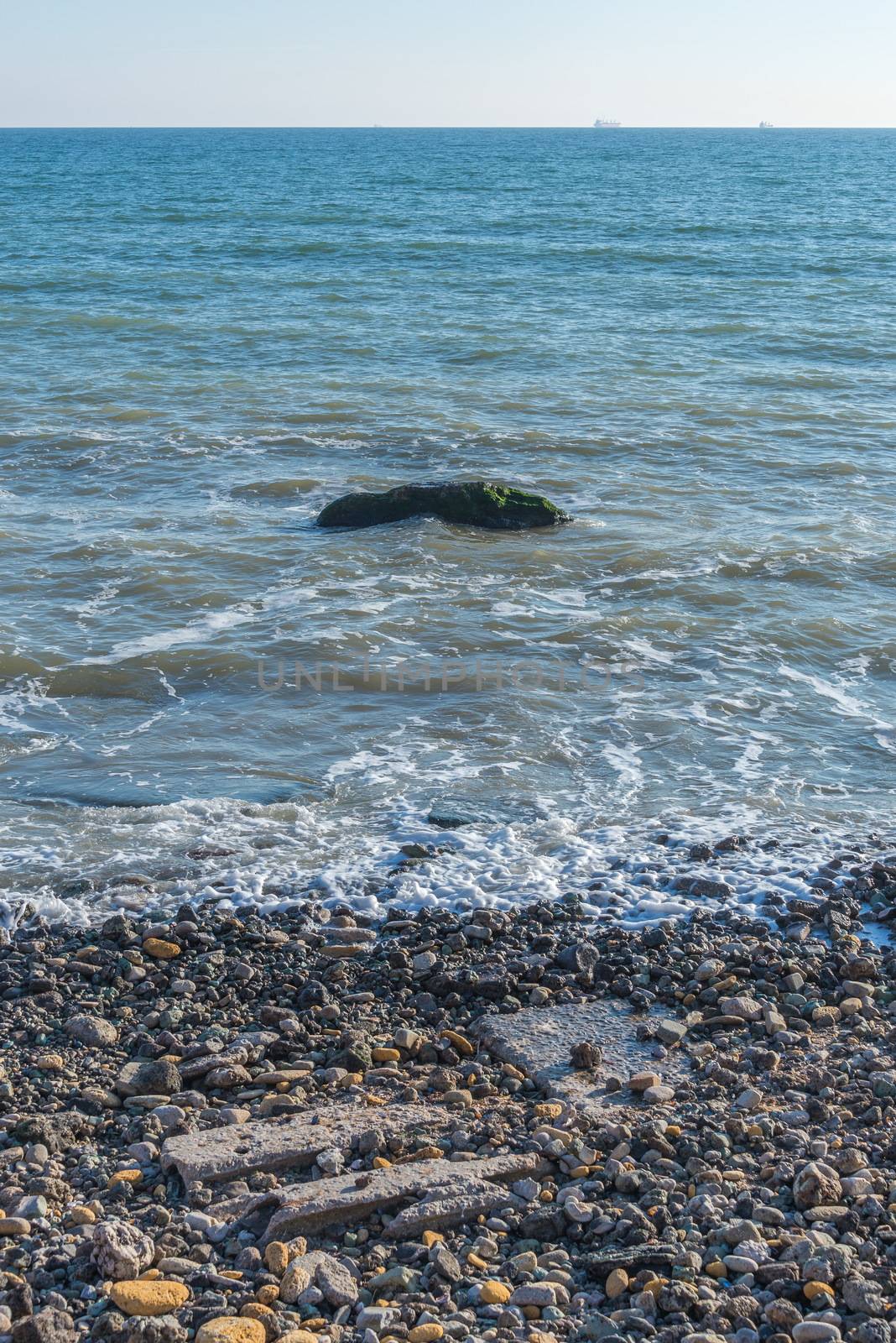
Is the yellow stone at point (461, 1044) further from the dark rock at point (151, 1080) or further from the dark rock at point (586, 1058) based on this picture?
the dark rock at point (151, 1080)

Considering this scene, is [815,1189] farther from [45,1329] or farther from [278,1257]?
[45,1329]

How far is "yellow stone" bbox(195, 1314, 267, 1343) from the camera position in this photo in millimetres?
4164

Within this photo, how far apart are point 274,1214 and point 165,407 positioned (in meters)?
17.4

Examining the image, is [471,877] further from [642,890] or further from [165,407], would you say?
[165,407]

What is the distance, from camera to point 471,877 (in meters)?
7.68

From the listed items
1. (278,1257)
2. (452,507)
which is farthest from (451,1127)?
(452,507)

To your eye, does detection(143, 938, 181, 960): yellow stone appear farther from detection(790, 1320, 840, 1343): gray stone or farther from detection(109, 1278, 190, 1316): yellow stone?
detection(790, 1320, 840, 1343): gray stone

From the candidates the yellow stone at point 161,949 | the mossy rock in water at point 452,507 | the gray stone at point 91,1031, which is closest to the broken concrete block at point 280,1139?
the gray stone at point 91,1031

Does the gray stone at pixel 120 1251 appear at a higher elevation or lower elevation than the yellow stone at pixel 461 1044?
higher

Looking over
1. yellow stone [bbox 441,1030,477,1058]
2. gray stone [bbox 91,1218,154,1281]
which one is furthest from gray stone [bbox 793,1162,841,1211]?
gray stone [bbox 91,1218,154,1281]

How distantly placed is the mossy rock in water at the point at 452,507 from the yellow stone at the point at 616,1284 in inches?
428

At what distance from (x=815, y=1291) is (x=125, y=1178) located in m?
2.65

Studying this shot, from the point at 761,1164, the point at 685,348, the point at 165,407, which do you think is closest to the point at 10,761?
the point at 761,1164

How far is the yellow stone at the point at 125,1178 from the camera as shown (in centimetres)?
499
